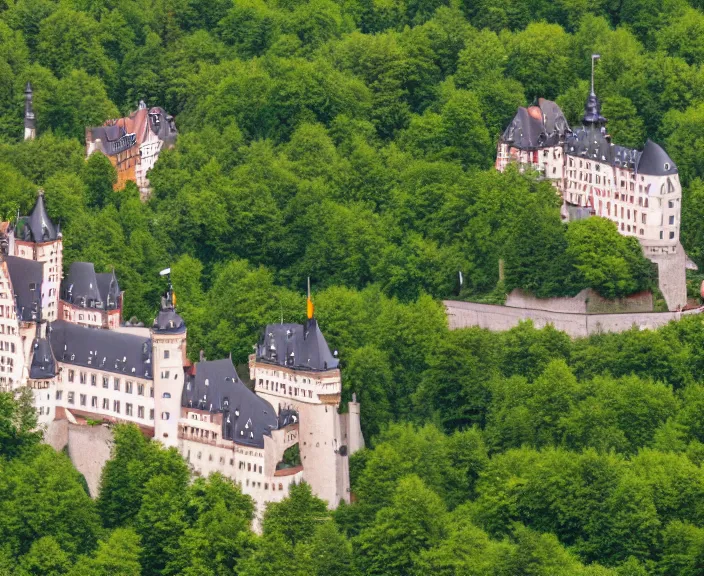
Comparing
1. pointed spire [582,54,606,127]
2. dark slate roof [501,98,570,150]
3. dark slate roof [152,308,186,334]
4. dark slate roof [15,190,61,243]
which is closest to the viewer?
dark slate roof [152,308,186,334]

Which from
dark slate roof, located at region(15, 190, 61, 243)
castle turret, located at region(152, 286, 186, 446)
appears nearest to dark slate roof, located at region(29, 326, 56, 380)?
castle turret, located at region(152, 286, 186, 446)

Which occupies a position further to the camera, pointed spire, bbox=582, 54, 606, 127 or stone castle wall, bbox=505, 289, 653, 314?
pointed spire, bbox=582, 54, 606, 127

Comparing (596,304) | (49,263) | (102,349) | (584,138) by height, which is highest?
(584,138)

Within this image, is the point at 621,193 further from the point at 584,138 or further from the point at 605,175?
the point at 584,138

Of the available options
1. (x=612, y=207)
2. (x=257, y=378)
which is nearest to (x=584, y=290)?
(x=612, y=207)

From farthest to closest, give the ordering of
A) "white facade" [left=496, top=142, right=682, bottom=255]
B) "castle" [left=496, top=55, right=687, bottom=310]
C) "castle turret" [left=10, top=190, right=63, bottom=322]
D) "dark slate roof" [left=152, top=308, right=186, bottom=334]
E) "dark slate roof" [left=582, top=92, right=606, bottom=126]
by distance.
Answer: "dark slate roof" [left=582, top=92, right=606, bottom=126], "white facade" [left=496, top=142, right=682, bottom=255], "castle" [left=496, top=55, right=687, bottom=310], "castle turret" [left=10, top=190, right=63, bottom=322], "dark slate roof" [left=152, top=308, right=186, bottom=334]

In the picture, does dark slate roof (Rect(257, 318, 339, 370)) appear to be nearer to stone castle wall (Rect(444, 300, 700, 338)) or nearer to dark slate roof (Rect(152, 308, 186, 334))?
dark slate roof (Rect(152, 308, 186, 334))

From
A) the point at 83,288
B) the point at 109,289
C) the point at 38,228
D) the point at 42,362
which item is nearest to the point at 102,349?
the point at 42,362

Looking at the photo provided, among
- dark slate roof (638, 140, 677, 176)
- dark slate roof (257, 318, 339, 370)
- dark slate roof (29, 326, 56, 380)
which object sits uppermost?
dark slate roof (638, 140, 677, 176)
